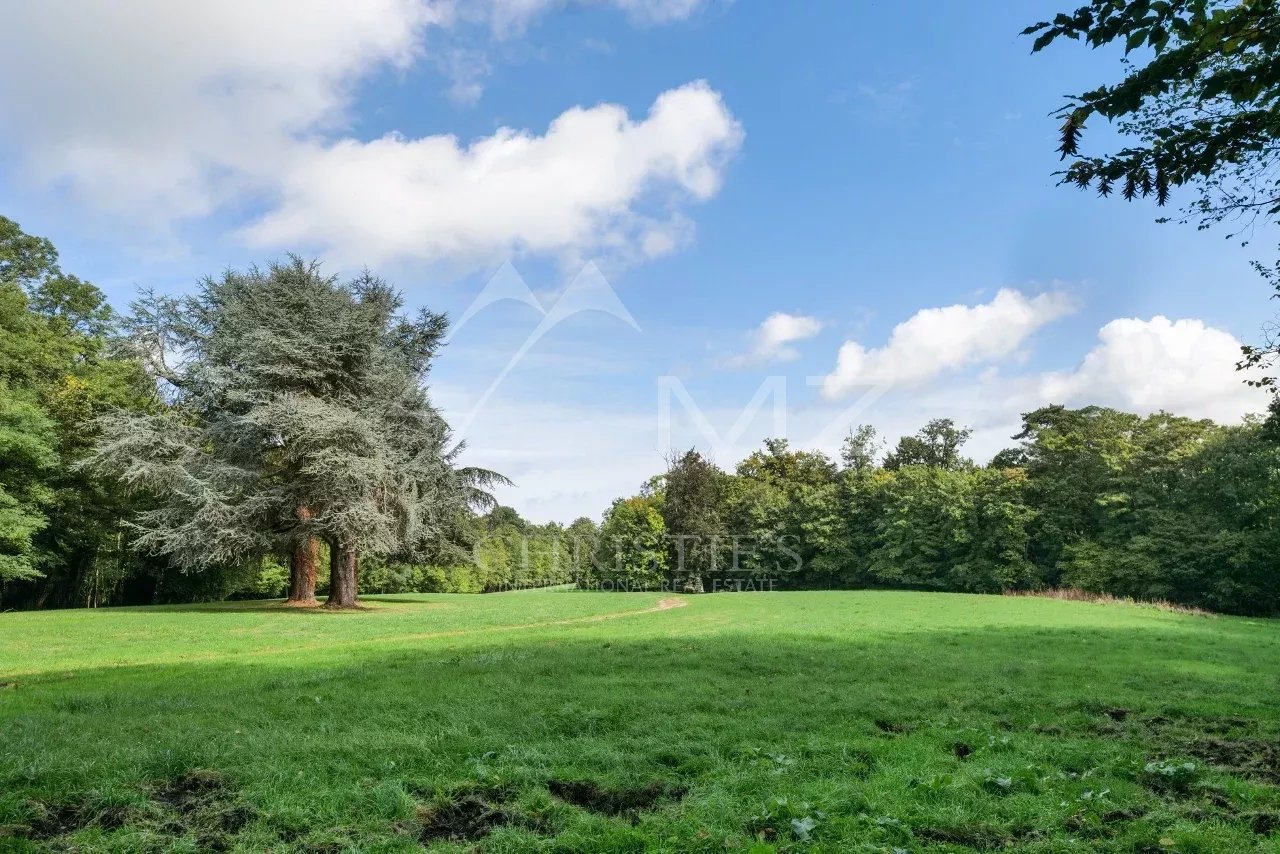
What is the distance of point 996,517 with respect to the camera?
48.8m

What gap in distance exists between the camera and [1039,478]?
48.8m

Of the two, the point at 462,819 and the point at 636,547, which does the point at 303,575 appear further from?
the point at 636,547

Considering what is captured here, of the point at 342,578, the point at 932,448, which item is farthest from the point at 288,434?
the point at 932,448

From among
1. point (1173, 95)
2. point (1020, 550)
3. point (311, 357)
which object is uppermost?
point (311, 357)

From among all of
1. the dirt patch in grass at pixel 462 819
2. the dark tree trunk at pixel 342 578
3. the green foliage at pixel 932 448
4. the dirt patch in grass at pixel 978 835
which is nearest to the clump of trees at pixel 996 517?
the green foliage at pixel 932 448

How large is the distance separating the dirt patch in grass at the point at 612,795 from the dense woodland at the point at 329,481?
65.1ft

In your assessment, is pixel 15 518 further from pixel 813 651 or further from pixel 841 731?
pixel 841 731

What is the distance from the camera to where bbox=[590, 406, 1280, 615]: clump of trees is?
3756 centimetres

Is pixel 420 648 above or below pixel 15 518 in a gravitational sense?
below

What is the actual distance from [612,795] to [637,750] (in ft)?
3.82

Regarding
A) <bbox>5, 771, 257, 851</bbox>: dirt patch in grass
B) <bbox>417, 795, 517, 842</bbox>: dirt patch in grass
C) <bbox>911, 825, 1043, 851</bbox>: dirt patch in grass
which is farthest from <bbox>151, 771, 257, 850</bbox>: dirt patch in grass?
<bbox>911, 825, 1043, 851</bbox>: dirt patch in grass

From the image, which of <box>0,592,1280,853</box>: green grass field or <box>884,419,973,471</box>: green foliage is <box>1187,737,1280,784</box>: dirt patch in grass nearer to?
<box>0,592,1280,853</box>: green grass field

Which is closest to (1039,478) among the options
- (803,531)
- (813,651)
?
(803,531)

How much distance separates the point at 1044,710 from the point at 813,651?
5.27m
